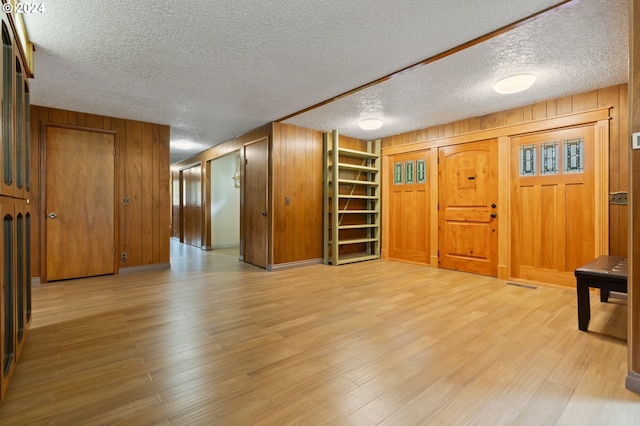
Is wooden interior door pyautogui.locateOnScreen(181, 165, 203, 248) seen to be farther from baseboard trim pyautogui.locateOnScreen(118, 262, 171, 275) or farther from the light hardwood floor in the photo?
the light hardwood floor

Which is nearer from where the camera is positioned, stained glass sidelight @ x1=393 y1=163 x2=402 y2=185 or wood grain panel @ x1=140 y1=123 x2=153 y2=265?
wood grain panel @ x1=140 y1=123 x2=153 y2=265

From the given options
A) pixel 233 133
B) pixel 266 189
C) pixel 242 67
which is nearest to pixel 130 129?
pixel 233 133

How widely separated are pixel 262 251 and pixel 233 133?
7.94ft

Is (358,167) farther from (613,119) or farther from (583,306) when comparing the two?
(583,306)

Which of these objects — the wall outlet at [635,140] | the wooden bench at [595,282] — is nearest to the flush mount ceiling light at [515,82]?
the wall outlet at [635,140]

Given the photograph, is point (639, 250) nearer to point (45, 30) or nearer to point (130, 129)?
point (45, 30)

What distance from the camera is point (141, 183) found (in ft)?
15.7

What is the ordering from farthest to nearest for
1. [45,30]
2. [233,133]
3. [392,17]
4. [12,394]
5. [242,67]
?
[233,133] → [242,67] → [45,30] → [392,17] → [12,394]

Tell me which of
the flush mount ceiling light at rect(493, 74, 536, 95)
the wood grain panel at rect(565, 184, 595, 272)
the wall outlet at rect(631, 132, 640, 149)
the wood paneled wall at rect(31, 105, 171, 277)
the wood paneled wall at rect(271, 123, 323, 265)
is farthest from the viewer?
the wood paneled wall at rect(271, 123, 323, 265)

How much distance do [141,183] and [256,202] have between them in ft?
6.23

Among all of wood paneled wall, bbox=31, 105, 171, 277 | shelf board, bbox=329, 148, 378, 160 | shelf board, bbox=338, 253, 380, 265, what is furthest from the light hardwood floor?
shelf board, bbox=329, 148, 378, 160

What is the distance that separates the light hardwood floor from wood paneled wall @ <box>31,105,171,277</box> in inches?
51.3

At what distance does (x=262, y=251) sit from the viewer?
504cm

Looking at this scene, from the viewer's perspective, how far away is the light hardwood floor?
1.45 m
